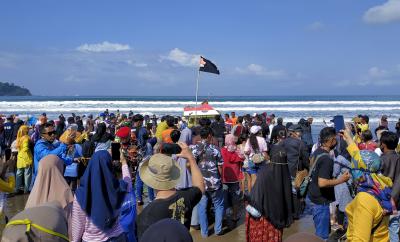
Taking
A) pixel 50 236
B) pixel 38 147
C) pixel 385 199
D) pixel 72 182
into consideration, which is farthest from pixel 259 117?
pixel 50 236

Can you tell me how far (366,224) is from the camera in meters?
3.09

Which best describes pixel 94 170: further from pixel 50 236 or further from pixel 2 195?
pixel 2 195

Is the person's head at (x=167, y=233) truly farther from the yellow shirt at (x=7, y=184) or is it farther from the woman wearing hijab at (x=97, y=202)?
→ the yellow shirt at (x=7, y=184)

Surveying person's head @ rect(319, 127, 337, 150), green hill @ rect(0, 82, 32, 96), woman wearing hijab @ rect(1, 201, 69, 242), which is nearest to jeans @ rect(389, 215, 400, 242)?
person's head @ rect(319, 127, 337, 150)

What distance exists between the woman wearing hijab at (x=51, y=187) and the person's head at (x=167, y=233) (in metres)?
1.75

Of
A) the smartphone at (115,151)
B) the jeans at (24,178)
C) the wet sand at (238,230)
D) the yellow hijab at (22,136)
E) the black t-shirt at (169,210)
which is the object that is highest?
the smartphone at (115,151)

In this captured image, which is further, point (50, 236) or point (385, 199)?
point (385, 199)

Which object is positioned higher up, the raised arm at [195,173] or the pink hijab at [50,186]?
the raised arm at [195,173]

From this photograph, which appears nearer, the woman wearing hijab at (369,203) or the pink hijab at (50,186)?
the woman wearing hijab at (369,203)

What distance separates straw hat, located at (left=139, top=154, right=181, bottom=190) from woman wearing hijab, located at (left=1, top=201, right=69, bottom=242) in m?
0.71

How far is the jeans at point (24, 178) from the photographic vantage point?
955cm

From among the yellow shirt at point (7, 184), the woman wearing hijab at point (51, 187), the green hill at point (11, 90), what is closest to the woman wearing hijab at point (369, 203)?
the woman wearing hijab at point (51, 187)

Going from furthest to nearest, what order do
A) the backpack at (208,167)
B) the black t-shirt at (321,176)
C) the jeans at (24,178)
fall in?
the jeans at (24,178), the backpack at (208,167), the black t-shirt at (321,176)

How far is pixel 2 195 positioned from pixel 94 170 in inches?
51.7
